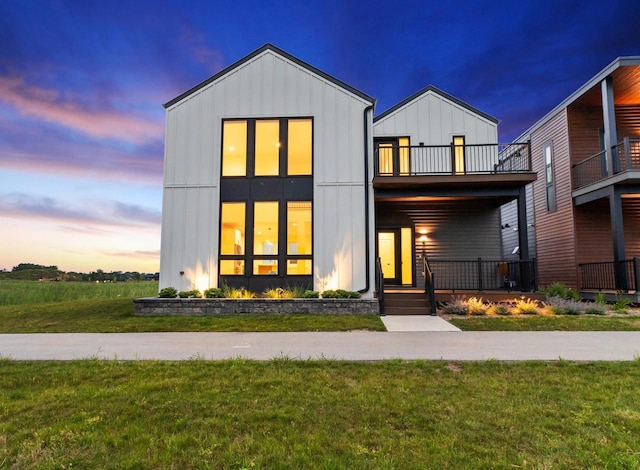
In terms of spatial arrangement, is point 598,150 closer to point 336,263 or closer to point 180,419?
point 336,263

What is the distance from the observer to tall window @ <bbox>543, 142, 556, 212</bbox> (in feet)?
49.1

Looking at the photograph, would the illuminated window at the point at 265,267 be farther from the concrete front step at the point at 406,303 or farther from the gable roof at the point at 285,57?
the gable roof at the point at 285,57

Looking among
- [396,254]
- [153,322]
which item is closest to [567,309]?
[396,254]

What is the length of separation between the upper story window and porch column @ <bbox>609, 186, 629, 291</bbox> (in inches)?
Result: 393

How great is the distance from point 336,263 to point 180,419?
846 centimetres

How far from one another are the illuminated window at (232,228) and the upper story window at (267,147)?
1.16 meters

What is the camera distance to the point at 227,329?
305 inches

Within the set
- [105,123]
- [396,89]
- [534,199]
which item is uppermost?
[396,89]

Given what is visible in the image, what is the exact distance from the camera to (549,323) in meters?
7.86

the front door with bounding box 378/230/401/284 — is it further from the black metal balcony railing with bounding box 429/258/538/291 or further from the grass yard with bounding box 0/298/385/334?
the grass yard with bounding box 0/298/385/334

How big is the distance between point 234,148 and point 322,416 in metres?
10.5

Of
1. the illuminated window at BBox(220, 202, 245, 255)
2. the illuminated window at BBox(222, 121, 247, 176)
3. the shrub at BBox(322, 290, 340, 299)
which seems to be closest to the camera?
the shrub at BBox(322, 290, 340, 299)

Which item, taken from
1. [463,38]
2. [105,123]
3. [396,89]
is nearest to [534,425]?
[105,123]

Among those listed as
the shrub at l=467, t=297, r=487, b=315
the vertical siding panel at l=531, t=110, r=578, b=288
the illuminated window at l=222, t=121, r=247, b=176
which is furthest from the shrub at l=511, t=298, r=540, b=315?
the illuminated window at l=222, t=121, r=247, b=176
